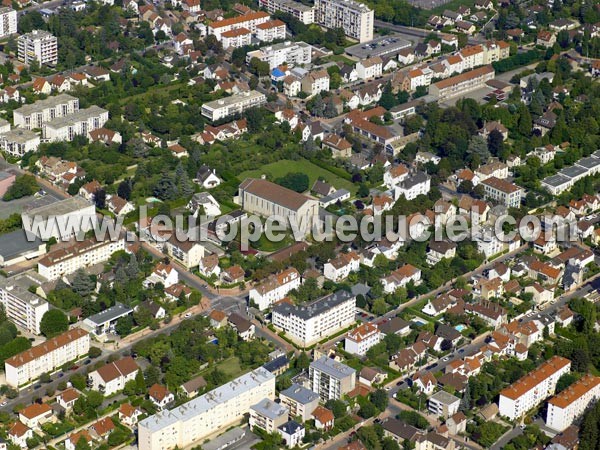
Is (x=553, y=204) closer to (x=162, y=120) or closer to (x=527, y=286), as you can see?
(x=527, y=286)

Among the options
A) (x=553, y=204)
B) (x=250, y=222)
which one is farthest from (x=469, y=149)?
(x=250, y=222)

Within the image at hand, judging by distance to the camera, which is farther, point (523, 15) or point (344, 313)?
point (523, 15)

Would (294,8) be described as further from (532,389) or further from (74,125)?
(532,389)

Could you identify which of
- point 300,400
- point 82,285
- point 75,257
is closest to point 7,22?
point 75,257

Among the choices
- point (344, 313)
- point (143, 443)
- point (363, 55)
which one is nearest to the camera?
point (143, 443)

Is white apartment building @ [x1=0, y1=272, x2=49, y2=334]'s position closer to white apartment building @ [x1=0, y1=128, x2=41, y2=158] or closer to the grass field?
white apartment building @ [x1=0, y1=128, x2=41, y2=158]

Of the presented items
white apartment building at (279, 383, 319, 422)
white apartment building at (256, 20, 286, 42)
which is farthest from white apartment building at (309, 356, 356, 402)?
white apartment building at (256, 20, 286, 42)
